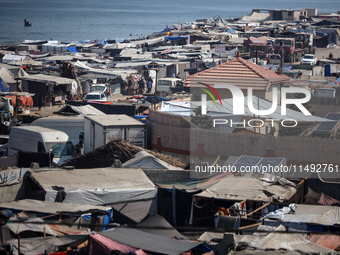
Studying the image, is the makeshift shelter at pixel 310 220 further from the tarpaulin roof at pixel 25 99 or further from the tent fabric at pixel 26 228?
the tarpaulin roof at pixel 25 99

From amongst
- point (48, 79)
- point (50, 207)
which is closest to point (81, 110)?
point (48, 79)

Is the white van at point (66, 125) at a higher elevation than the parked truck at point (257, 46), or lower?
lower

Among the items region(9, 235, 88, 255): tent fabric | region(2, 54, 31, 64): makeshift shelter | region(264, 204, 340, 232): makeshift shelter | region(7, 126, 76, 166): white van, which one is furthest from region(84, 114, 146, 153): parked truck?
region(2, 54, 31, 64): makeshift shelter

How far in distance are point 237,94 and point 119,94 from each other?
15.2 m

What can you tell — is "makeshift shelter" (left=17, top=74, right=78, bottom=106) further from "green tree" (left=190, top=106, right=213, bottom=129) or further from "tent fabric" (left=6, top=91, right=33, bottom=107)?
"green tree" (left=190, top=106, right=213, bottom=129)

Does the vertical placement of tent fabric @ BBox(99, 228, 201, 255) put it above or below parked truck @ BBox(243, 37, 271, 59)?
below

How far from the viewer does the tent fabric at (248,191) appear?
11.6 meters

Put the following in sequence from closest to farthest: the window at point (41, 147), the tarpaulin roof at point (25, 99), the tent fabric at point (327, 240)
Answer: the tent fabric at point (327, 240) < the window at point (41, 147) < the tarpaulin roof at point (25, 99)

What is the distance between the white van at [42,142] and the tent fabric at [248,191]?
5.44 m

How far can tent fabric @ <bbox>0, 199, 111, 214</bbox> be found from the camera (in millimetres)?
10341

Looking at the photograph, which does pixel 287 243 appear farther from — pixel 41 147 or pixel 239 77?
pixel 239 77

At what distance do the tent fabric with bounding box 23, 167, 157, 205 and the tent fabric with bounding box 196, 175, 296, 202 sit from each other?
1.25 m

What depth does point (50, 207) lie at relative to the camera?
1064 cm

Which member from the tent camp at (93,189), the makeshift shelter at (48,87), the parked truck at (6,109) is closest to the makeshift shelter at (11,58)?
the makeshift shelter at (48,87)
